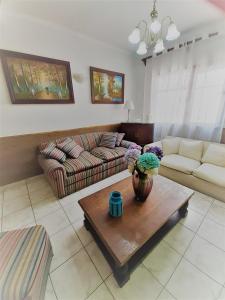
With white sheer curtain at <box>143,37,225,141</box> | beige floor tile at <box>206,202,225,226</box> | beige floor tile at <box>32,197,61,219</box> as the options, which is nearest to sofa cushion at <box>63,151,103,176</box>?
beige floor tile at <box>32,197,61,219</box>

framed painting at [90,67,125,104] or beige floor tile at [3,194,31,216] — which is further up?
framed painting at [90,67,125,104]

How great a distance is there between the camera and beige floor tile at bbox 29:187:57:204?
1948 millimetres

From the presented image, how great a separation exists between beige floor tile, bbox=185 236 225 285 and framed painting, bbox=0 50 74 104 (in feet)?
9.36

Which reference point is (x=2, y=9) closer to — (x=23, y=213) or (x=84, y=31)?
(x=84, y=31)

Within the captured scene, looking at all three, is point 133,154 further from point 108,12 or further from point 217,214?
point 108,12

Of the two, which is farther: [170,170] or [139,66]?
[139,66]

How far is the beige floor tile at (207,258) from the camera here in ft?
3.51

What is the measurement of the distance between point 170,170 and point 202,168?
0.46 m

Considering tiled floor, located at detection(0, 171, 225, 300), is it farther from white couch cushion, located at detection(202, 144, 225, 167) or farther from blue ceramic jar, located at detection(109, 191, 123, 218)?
white couch cushion, located at detection(202, 144, 225, 167)

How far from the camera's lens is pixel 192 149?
2363 mm

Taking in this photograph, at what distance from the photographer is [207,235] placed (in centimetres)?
137

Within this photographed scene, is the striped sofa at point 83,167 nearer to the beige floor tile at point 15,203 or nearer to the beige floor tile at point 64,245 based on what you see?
the beige floor tile at point 15,203

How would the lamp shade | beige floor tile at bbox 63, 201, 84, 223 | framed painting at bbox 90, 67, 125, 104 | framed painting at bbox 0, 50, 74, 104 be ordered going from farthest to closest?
the lamp shade < framed painting at bbox 90, 67, 125, 104 < framed painting at bbox 0, 50, 74, 104 < beige floor tile at bbox 63, 201, 84, 223

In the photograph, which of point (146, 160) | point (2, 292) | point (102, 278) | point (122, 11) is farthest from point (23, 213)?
point (122, 11)
